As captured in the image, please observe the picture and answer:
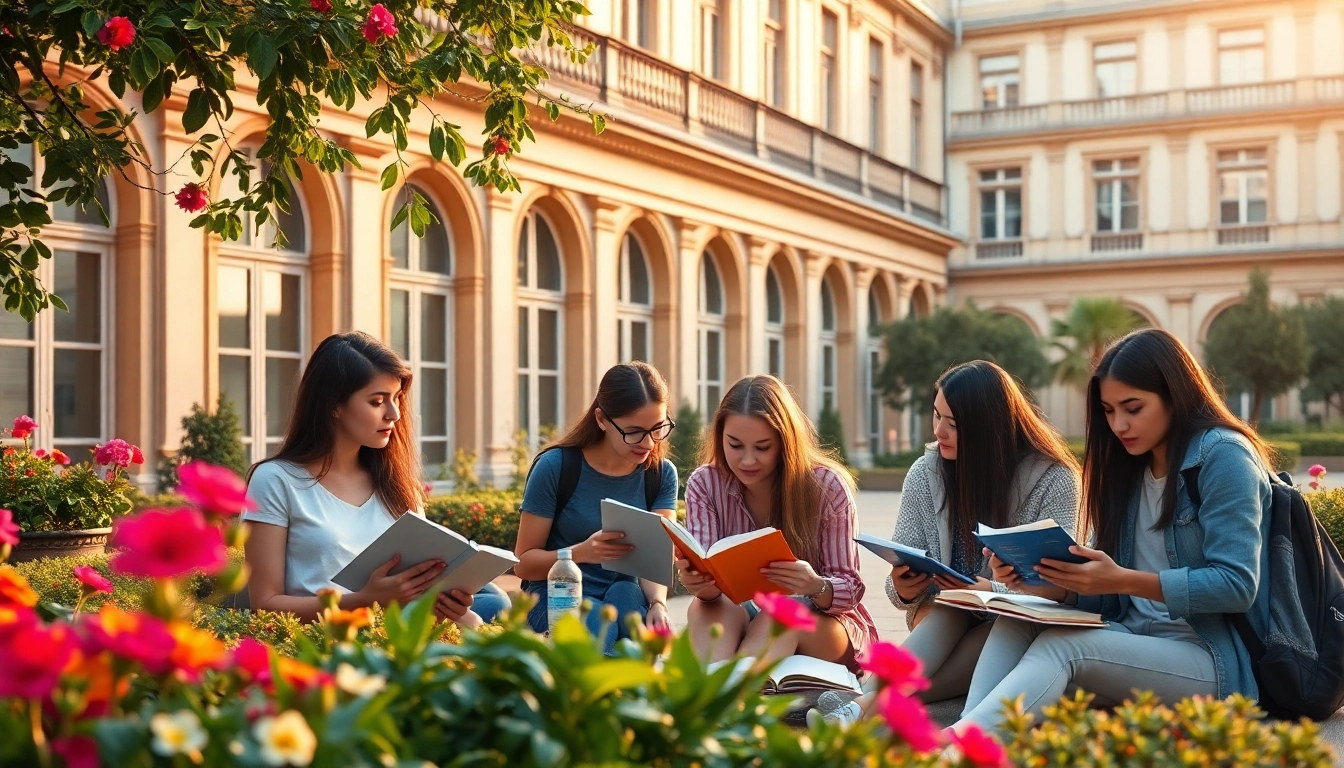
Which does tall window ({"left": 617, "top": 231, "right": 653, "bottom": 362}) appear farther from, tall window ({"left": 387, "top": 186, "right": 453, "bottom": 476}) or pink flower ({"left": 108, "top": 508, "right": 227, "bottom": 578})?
pink flower ({"left": 108, "top": 508, "right": 227, "bottom": 578})

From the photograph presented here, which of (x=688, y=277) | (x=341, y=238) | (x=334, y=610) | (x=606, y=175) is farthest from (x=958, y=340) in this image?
(x=334, y=610)

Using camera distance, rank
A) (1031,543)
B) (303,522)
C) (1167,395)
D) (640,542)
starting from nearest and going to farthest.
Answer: (1031,543), (1167,395), (303,522), (640,542)

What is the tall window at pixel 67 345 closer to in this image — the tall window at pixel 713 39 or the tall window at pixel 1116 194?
the tall window at pixel 713 39

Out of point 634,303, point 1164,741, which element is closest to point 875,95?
point 634,303

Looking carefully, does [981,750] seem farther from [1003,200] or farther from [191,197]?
[1003,200]

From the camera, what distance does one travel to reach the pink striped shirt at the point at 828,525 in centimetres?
475

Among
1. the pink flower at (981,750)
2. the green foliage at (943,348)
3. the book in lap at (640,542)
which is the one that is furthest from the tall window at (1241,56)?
the pink flower at (981,750)

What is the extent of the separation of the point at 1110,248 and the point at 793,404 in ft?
89.8

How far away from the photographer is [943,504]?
4.93m

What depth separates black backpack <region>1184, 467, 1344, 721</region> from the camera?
3.84 m

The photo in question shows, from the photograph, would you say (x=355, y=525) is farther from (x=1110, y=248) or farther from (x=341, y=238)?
(x=1110, y=248)

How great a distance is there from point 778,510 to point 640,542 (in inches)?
22.1

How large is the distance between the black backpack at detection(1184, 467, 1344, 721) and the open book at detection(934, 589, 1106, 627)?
1.54 feet

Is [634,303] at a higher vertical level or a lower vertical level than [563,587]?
higher
